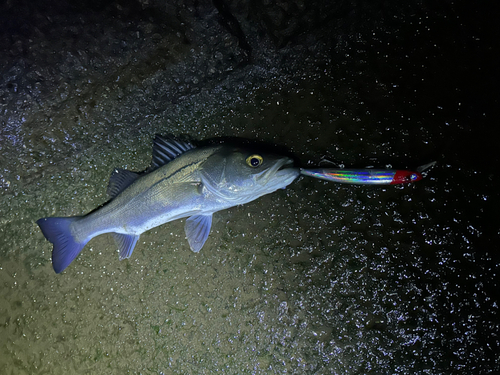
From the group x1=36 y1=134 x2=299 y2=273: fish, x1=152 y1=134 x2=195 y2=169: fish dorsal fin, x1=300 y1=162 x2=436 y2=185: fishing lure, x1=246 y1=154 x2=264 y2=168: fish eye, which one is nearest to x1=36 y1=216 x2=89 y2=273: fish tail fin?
x1=36 y1=134 x2=299 y2=273: fish

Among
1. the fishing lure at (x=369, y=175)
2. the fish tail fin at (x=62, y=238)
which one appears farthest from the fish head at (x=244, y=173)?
the fish tail fin at (x=62, y=238)

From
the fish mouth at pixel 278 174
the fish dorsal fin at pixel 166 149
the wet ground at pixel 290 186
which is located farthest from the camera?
the fish dorsal fin at pixel 166 149

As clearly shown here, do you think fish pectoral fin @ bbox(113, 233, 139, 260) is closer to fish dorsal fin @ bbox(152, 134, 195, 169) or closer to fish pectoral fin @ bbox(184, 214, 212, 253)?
fish pectoral fin @ bbox(184, 214, 212, 253)

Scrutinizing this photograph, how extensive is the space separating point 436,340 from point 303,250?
1053 millimetres

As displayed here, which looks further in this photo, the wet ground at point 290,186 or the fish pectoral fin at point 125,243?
the fish pectoral fin at point 125,243

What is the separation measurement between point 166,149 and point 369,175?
143 centimetres

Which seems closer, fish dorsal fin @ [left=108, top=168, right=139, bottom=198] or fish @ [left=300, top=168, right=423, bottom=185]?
fish @ [left=300, top=168, right=423, bottom=185]

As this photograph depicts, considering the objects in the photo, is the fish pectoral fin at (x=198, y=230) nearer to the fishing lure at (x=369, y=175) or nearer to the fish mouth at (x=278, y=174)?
the fish mouth at (x=278, y=174)

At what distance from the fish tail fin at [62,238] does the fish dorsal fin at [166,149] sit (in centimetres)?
76

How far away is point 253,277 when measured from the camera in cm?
221

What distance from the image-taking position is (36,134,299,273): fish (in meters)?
1.94

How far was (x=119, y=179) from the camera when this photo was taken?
2.24 m

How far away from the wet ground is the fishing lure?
124 mm

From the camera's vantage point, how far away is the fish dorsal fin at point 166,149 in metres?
2.16
